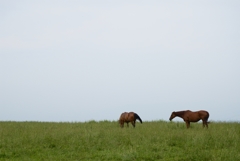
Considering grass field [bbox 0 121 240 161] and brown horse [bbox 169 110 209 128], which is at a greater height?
brown horse [bbox 169 110 209 128]

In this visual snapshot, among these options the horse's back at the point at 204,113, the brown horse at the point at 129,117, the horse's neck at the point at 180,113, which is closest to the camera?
the horse's back at the point at 204,113

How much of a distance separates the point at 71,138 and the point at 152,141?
11.9 ft

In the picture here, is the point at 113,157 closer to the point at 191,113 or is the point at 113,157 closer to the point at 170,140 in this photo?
the point at 170,140

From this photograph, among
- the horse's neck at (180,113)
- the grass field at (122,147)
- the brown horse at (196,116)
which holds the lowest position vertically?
the grass field at (122,147)

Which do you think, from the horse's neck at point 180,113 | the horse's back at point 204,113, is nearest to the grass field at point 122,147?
the horse's back at point 204,113

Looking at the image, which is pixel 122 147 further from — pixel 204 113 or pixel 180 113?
pixel 180 113

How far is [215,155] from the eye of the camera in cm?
1055

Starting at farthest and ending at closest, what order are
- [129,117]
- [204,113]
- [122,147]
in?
[129,117] < [204,113] < [122,147]

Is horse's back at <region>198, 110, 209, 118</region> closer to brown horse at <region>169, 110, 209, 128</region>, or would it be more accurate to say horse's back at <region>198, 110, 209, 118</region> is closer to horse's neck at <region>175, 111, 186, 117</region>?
brown horse at <region>169, 110, 209, 128</region>

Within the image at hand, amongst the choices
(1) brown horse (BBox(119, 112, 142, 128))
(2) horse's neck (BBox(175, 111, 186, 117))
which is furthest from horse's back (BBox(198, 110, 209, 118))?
(1) brown horse (BBox(119, 112, 142, 128))

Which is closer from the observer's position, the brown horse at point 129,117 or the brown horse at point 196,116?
the brown horse at point 196,116

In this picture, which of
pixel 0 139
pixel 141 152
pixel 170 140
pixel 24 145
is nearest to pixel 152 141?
pixel 170 140

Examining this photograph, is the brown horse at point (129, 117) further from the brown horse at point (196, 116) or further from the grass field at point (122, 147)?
the grass field at point (122, 147)

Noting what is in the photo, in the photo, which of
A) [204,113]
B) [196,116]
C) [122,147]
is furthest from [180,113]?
[122,147]
